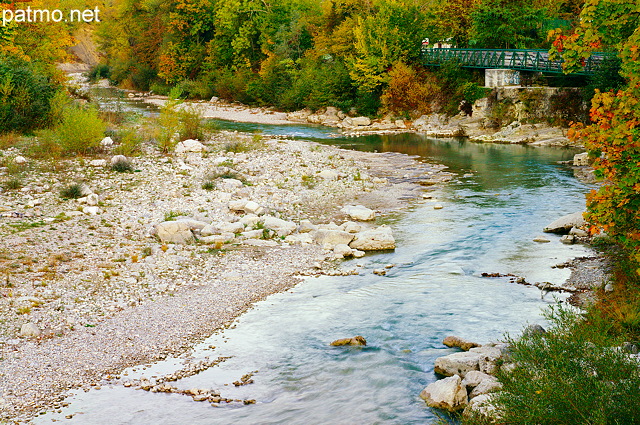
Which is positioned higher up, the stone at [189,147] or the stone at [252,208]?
the stone at [189,147]

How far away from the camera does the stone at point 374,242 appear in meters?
15.1

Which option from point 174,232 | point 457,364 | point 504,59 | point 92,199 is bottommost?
point 457,364

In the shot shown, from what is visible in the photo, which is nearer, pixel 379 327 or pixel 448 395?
pixel 448 395

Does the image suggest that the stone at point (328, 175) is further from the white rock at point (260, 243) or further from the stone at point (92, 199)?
the stone at point (92, 199)

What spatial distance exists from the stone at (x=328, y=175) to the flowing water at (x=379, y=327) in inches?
185

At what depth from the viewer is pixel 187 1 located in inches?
2314

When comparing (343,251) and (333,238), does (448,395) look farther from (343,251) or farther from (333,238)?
(333,238)

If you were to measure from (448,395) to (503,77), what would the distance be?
32319mm

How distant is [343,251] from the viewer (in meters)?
14.6

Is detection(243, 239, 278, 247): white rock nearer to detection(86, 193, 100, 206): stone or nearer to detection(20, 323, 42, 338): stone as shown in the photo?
detection(86, 193, 100, 206): stone

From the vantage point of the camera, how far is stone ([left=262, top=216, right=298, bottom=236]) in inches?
621

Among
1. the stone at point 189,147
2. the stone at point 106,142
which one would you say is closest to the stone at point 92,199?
the stone at point 106,142

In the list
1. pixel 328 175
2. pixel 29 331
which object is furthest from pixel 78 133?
pixel 29 331

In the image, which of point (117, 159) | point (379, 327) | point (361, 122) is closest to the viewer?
point (379, 327)
